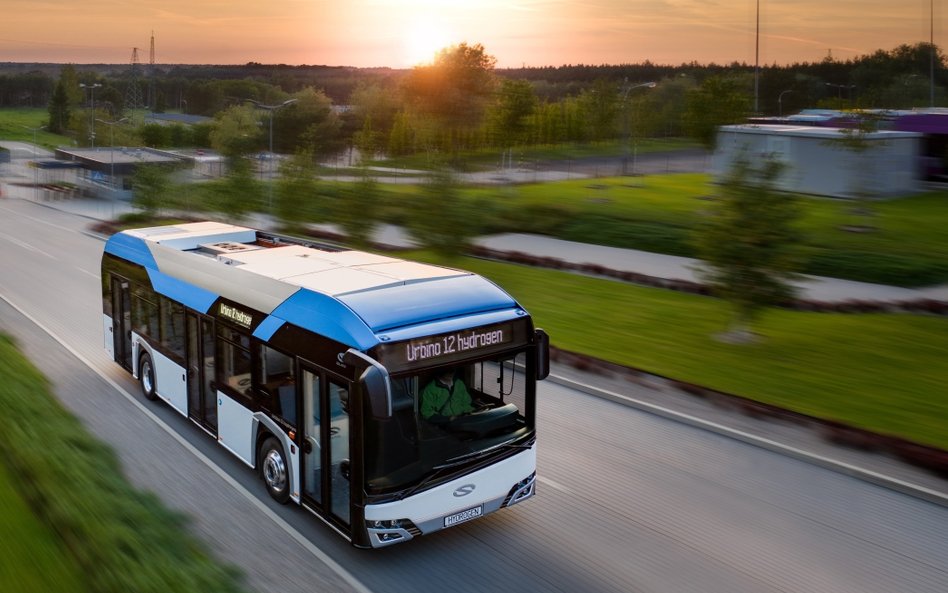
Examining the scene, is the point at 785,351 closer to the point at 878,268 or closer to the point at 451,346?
the point at 451,346

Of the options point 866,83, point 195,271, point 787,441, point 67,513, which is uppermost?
point 866,83

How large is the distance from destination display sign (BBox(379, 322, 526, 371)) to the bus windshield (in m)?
0.12

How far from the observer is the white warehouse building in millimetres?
41781

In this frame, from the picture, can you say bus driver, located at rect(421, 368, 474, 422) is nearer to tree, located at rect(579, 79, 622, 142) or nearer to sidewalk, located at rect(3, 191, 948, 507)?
sidewalk, located at rect(3, 191, 948, 507)

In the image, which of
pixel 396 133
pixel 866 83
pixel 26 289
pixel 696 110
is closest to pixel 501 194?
pixel 696 110

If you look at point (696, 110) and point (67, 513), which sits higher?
point (696, 110)

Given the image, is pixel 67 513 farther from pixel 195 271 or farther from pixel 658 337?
pixel 658 337

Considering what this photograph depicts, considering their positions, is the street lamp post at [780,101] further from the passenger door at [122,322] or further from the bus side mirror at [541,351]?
the bus side mirror at [541,351]

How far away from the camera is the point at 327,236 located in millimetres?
37750

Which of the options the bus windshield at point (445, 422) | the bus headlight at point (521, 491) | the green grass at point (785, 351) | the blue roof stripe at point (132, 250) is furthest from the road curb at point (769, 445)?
the blue roof stripe at point (132, 250)

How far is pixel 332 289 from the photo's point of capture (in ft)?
29.7

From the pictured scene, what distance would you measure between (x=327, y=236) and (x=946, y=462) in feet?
98.1

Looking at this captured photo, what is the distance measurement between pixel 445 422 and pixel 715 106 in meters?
50.8

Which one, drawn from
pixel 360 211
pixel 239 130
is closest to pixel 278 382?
pixel 360 211
